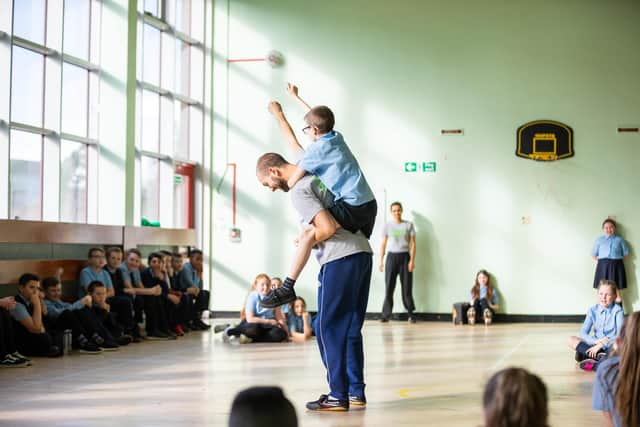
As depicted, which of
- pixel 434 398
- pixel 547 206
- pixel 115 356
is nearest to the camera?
pixel 434 398

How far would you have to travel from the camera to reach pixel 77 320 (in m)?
8.12

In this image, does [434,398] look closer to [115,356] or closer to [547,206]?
[115,356]

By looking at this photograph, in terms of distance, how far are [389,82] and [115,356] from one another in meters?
6.84

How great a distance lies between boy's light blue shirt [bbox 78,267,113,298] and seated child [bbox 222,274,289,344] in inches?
55.7

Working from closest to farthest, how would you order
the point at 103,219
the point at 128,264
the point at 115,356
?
the point at 115,356 < the point at 128,264 < the point at 103,219

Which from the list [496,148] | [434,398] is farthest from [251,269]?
[434,398]

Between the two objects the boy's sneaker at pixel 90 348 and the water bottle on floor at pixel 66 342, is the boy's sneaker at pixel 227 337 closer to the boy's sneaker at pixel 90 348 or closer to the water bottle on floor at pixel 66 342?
the boy's sneaker at pixel 90 348

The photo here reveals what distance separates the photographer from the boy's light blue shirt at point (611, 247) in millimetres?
11969

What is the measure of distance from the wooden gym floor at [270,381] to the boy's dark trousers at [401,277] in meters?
2.79

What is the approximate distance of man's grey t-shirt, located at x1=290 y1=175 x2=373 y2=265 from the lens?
14.9 ft

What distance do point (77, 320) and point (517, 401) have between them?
7.04 metres

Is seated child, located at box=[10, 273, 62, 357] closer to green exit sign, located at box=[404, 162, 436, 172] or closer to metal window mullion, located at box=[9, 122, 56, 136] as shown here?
metal window mullion, located at box=[9, 122, 56, 136]

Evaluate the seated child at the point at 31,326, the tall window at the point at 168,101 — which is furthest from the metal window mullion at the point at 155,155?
the seated child at the point at 31,326

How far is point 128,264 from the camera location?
31.5ft
